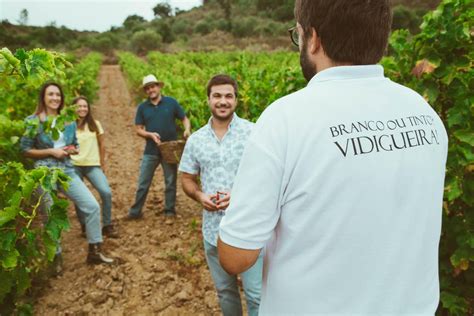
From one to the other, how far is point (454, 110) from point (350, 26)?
1899 millimetres

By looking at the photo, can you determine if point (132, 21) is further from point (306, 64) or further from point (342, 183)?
point (342, 183)

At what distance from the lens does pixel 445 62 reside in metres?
2.83

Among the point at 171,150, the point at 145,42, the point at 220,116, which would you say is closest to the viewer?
the point at 220,116

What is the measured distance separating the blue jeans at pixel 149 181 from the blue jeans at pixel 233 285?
3.34 meters

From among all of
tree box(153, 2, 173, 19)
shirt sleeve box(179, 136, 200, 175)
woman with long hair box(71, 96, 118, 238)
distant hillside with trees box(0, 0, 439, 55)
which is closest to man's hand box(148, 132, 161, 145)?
woman with long hair box(71, 96, 118, 238)

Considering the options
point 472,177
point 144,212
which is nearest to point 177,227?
point 144,212

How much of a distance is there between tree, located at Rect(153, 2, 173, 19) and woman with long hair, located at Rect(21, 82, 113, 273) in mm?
100895

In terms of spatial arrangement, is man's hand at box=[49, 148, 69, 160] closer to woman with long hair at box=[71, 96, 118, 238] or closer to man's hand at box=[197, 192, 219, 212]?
woman with long hair at box=[71, 96, 118, 238]

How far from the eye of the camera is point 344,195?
116 cm

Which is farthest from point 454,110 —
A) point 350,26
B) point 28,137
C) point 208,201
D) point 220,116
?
point 28,137

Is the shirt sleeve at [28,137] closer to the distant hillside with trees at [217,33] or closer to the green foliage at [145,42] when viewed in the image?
the distant hillside with trees at [217,33]

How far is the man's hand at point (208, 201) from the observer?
2736 millimetres

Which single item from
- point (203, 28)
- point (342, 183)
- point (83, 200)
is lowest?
point (83, 200)

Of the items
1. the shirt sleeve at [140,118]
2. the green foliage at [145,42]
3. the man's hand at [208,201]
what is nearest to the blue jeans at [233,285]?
the man's hand at [208,201]
